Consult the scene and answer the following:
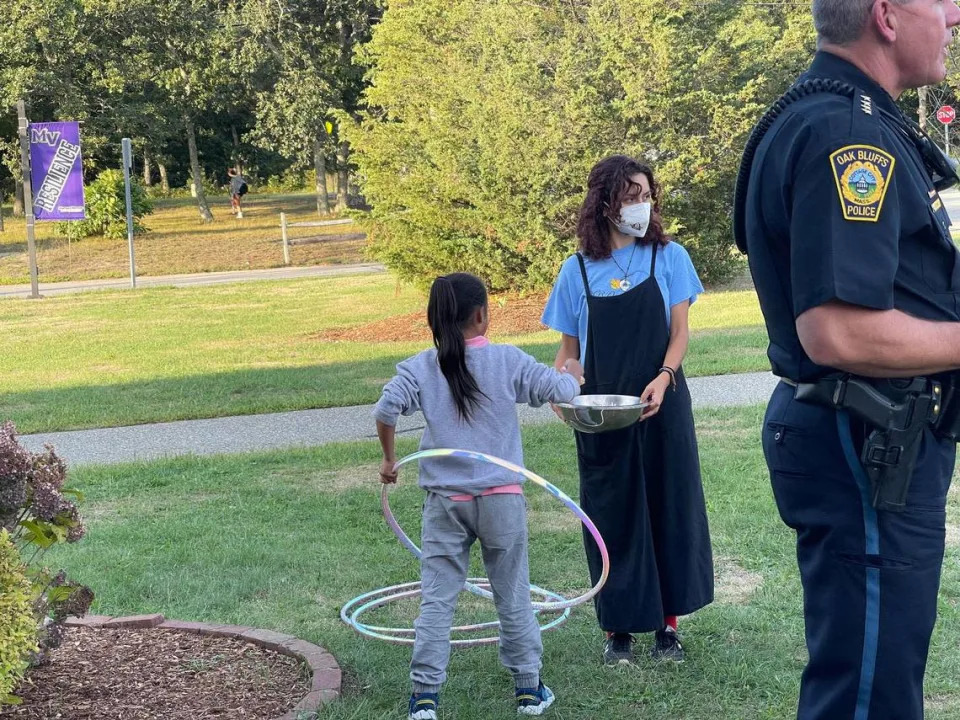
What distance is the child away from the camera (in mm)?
4191

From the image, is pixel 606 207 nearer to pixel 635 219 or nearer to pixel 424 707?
pixel 635 219

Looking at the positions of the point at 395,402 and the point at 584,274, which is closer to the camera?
the point at 395,402

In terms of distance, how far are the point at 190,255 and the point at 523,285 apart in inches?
693

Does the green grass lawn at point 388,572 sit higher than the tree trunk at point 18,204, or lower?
lower

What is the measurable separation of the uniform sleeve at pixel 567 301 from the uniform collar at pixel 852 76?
2089mm

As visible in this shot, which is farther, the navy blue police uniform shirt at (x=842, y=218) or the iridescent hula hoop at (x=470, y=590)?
the iridescent hula hoop at (x=470, y=590)

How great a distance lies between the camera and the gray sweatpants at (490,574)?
13.8 ft

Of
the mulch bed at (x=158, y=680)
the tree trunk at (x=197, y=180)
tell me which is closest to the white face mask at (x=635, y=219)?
the mulch bed at (x=158, y=680)

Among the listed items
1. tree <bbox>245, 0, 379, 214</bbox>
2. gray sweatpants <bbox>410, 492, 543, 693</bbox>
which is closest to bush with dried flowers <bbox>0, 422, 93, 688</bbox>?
gray sweatpants <bbox>410, 492, 543, 693</bbox>

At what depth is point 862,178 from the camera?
245cm

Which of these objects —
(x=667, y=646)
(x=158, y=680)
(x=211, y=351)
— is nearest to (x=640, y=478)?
(x=667, y=646)

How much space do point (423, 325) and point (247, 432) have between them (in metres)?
7.03

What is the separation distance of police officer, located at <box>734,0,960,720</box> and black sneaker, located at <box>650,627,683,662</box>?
1965 millimetres

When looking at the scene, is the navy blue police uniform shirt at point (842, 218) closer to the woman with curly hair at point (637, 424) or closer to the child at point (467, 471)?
the child at point (467, 471)
